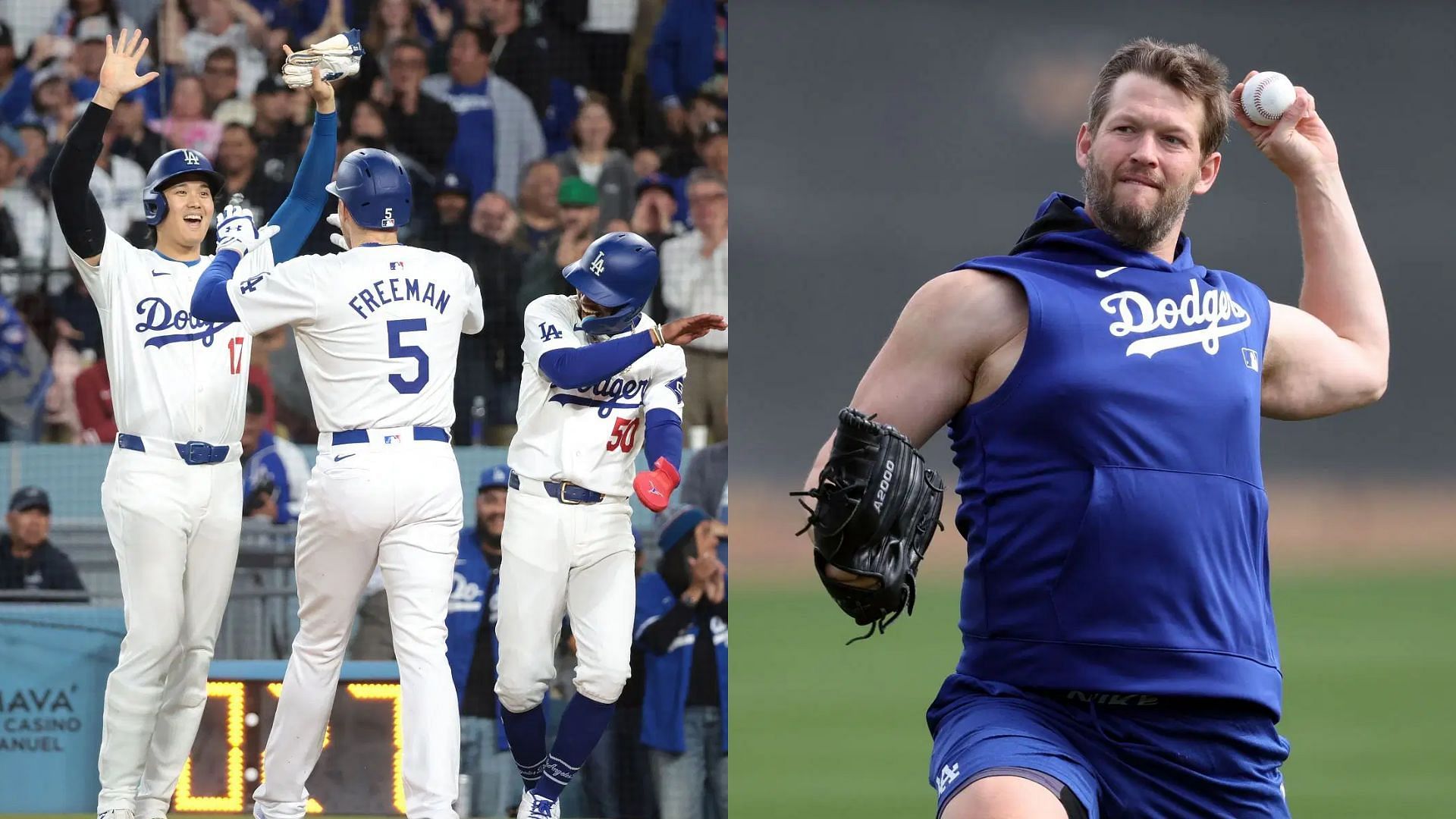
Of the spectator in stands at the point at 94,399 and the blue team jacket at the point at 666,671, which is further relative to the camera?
the spectator in stands at the point at 94,399

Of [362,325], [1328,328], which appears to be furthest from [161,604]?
[1328,328]

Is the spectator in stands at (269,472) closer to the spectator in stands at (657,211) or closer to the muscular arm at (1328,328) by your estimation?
the spectator in stands at (657,211)

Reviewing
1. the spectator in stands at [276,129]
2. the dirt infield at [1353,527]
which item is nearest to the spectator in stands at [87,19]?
the spectator in stands at [276,129]

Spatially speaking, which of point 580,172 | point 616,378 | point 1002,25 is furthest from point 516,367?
point 1002,25

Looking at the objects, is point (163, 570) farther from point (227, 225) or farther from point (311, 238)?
point (311, 238)

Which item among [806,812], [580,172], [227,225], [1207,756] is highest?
[580,172]

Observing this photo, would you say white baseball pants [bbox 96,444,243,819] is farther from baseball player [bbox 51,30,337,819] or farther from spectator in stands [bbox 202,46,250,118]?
spectator in stands [bbox 202,46,250,118]

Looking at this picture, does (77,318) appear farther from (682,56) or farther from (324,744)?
(682,56)

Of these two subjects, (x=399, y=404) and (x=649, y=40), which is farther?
(x=649, y=40)
